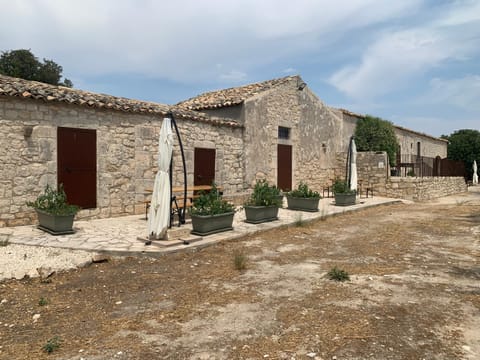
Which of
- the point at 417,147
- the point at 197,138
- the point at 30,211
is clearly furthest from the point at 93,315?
the point at 417,147

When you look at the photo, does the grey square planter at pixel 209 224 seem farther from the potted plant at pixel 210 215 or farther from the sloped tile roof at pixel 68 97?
the sloped tile roof at pixel 68 97

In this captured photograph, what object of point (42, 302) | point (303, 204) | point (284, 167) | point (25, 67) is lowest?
point (42, 302)

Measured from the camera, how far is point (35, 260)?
4.75 metres

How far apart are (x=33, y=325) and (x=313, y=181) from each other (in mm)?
12959

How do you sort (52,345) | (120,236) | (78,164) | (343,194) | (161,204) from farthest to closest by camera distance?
(343,194) → (78,164) → (120,236) → (161,204) → (52,345)

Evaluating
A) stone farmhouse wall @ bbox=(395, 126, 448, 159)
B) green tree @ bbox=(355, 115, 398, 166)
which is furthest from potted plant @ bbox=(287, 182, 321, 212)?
stone farmhouse wall @ bbox=(395, 126, 448, 159)

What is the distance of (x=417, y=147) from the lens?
2473cm

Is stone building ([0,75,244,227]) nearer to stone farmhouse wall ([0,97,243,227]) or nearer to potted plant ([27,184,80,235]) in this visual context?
stone farmhouse wall ([0,97,243,227])

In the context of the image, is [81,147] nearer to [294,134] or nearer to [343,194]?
[343,194]

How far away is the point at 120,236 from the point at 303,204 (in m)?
5.63

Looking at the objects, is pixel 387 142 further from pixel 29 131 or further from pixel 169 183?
pixel 29 131

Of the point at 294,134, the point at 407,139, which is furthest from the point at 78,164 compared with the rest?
the point at 407,139

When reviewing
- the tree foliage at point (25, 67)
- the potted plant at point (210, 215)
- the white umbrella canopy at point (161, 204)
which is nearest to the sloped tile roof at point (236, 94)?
the potted plant at point (210, 215)

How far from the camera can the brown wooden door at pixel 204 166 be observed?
10.2 metres
